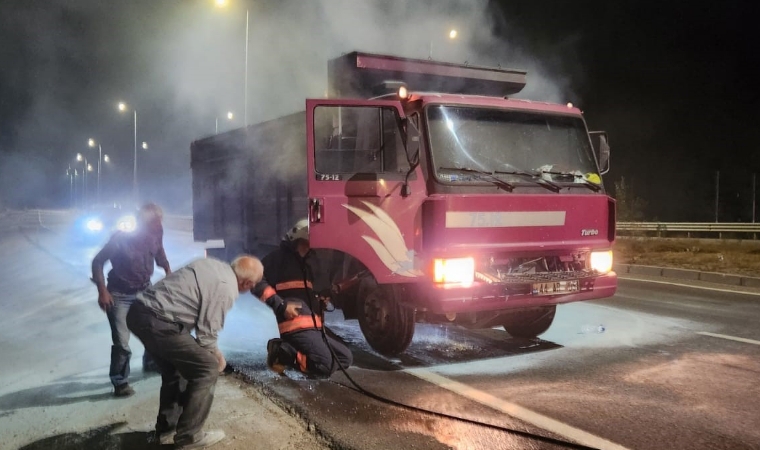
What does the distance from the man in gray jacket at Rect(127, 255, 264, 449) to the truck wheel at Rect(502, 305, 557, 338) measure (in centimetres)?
339

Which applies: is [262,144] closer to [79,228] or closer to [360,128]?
[360,128]

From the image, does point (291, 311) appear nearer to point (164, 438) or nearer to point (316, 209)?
point (316, 209)

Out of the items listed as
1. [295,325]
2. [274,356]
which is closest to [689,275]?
[295,325]

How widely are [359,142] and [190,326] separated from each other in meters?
2.62

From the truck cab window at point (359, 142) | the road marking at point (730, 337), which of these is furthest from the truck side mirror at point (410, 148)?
the road marking at point (730, 337)

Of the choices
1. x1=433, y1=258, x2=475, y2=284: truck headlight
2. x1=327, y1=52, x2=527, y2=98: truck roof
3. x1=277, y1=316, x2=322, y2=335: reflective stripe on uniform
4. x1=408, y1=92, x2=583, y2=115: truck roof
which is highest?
x1=327, y1=52, x2=527, y2=98: truck roof

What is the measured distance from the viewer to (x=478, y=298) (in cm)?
519

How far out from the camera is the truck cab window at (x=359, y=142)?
5.34 meters

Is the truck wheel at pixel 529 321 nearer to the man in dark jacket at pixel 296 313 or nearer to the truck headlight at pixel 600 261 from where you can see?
the truck headlight at pixel 600 261

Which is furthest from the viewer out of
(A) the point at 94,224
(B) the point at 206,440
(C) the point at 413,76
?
(A) the point at 94,224

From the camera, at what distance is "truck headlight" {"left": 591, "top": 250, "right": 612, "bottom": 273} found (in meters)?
5.85

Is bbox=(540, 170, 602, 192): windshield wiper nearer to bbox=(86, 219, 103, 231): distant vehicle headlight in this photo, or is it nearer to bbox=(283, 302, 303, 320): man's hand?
bbox=(283, 302, 303, 320): man's hand

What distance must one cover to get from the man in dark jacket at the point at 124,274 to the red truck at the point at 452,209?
4.24 feet

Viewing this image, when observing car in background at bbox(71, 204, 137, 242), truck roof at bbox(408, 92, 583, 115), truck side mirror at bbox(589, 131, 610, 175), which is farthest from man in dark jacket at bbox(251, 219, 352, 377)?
car in background at bbox(71, 204, 137, 242)
